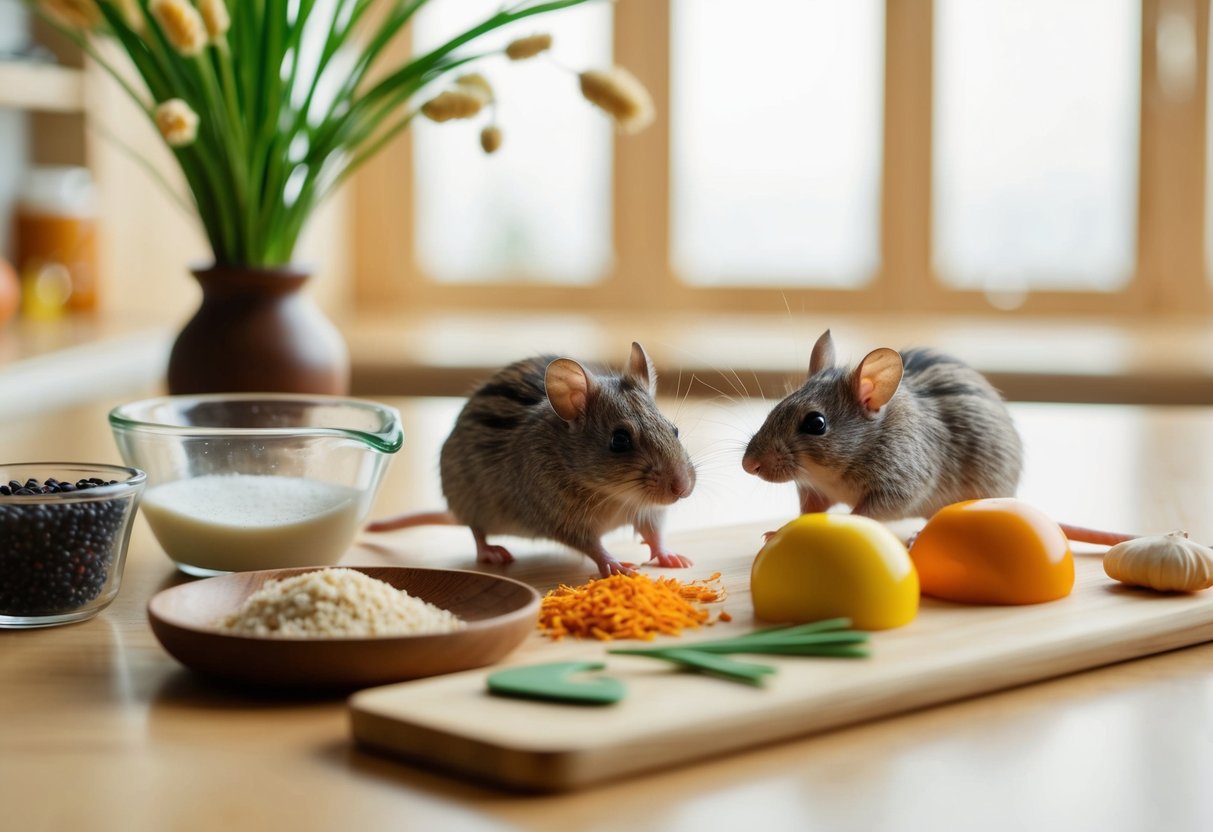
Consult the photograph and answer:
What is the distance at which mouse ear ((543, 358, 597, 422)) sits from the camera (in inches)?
52.6

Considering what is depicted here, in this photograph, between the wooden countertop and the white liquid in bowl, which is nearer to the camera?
the wooden countertop

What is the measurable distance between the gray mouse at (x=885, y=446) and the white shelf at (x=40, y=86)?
2.56m

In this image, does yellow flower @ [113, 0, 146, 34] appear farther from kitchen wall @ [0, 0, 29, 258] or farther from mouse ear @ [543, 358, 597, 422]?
kitchen wall @ [0, 0, 29, 258]

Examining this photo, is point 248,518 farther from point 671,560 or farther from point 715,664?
point 715,664

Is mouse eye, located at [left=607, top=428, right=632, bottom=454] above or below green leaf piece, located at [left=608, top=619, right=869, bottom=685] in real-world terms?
above

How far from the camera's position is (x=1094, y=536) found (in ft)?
4.62

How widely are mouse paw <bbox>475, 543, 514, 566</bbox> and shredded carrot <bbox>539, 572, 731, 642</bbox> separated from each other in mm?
244

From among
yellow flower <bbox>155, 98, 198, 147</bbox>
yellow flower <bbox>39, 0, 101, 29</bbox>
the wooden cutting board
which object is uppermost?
yellow flower <bbox>39, 0, 101, 29</bbox>

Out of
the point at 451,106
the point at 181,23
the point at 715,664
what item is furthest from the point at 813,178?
the point at 715,664

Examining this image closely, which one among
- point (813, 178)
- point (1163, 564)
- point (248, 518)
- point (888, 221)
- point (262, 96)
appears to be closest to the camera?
point (1163, 564)

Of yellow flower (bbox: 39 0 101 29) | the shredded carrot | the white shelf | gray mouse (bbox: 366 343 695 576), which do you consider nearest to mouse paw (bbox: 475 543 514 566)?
gray mouse (bbox: 366 343 695 576)

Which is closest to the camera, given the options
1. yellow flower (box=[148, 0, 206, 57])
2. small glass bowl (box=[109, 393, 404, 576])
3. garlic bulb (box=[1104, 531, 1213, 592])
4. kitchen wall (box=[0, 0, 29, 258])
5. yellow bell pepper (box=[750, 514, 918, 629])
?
yellow bell pepper (box=[750, 514, 918, 629])

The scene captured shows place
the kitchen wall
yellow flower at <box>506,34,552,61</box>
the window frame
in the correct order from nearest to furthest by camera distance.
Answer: yellow flower at <box>506,34,552,61</box>, the kitchen wall, the window frame

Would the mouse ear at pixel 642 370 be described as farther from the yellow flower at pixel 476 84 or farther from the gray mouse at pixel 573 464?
the yellow flower at pixel 476 84
